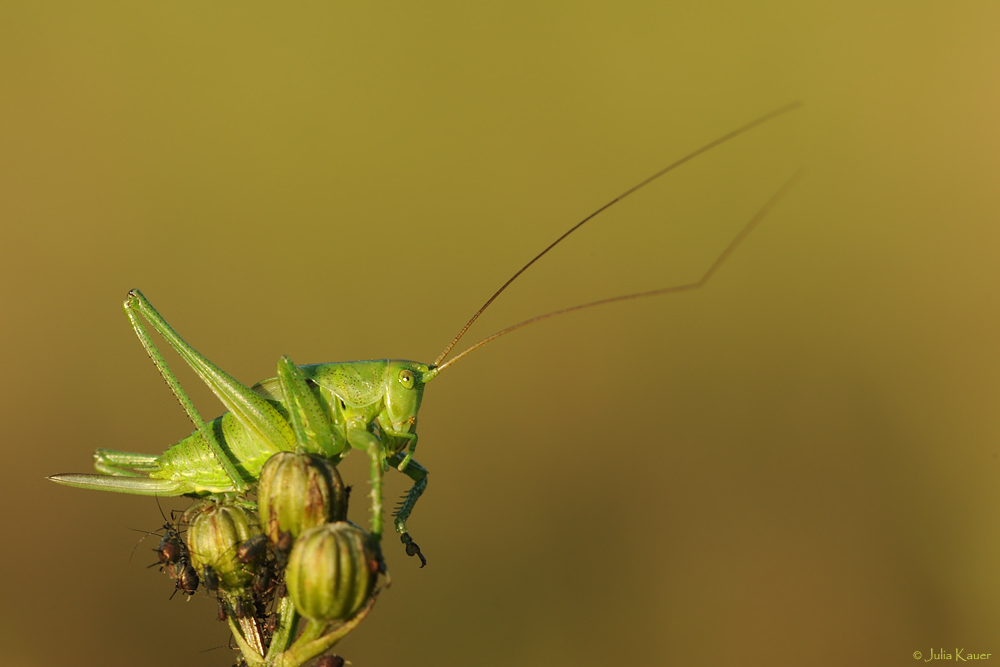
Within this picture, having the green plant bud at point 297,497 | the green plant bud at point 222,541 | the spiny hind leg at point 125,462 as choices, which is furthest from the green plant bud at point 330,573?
the spiny hind leg at point 125,462

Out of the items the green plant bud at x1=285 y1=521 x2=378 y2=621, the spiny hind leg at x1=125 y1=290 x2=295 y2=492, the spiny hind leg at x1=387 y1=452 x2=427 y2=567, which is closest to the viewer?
the green plant bud at x1=285 y1=521 x2=378 y2=621

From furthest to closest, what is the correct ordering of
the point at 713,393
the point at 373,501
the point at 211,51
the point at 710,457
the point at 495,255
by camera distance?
the point at 211,51
the point at 495,255
the point at 713,393
the point at 710,457
the point at 373,501

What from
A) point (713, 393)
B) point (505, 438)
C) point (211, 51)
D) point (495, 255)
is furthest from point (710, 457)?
point (211, 51)

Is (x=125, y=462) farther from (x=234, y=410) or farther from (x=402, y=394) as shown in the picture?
(x=402, y=394)

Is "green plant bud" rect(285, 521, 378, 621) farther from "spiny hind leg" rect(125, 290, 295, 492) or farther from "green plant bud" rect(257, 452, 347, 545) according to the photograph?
"spiny hind leg" rect(125, 290, 295, 492)

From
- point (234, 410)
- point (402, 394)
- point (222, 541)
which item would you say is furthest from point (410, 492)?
point (222, 541)

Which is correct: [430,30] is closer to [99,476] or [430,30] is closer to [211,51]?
[211,51]

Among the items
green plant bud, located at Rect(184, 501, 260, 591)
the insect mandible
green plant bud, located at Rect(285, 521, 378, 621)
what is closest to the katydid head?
the insect mandible
